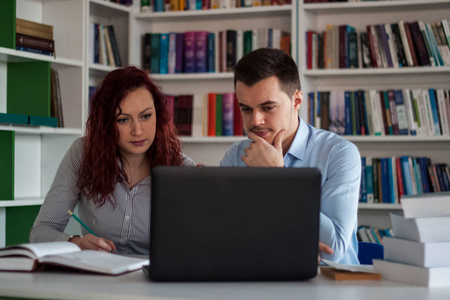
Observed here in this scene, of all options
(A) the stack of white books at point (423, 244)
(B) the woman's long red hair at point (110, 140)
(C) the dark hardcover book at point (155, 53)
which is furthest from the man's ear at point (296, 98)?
(C) the dark hardcover book at point (155, 53)

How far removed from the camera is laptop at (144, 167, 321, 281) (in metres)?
1.19

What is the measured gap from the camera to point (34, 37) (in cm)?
312

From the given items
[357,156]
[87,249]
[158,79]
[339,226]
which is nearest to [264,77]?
[357,156]

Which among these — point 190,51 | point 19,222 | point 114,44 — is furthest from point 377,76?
point 19,222

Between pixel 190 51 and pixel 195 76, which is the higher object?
pixel 190 51

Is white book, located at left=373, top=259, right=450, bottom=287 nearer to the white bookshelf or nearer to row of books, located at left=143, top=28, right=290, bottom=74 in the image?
the white bookshelf

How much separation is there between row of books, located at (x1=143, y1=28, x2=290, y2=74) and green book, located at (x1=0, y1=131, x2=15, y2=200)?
44.7 inches

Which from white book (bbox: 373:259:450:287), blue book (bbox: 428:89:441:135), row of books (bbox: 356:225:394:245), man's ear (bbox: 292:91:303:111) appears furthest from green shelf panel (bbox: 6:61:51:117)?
white book (bbox: 373:259:450:287)

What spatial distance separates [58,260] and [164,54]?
2.62m

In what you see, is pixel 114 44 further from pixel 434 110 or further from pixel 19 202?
pixel 434 110

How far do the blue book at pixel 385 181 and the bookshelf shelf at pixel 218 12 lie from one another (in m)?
1.06

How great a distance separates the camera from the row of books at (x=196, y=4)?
367 cm

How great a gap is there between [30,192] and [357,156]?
2.10 metres

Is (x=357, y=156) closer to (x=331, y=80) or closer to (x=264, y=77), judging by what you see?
(x=264, y=77)
